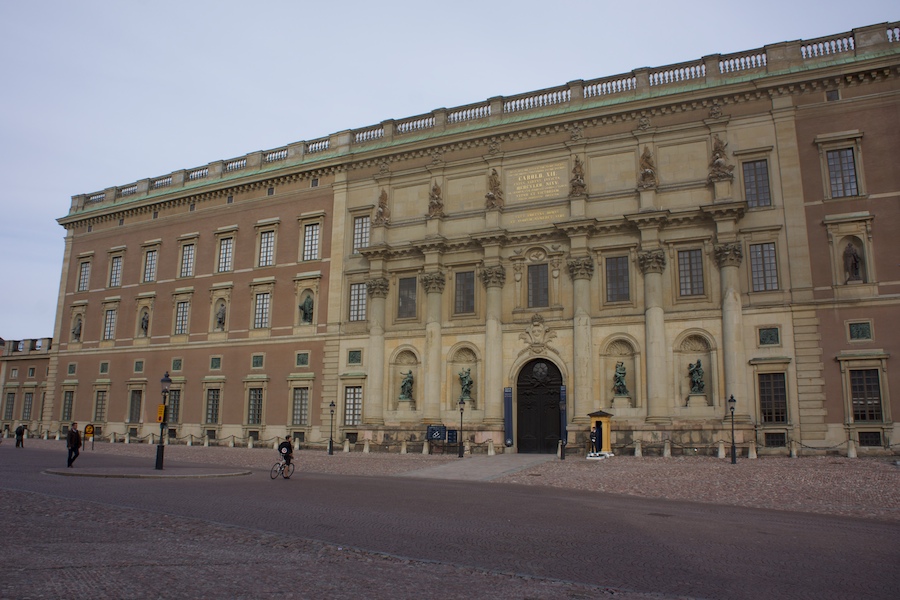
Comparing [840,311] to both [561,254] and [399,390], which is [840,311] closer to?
[561,254]

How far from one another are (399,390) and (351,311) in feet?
20.8

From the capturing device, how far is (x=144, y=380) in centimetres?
5134

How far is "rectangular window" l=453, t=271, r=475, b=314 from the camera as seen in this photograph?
40.6 metres

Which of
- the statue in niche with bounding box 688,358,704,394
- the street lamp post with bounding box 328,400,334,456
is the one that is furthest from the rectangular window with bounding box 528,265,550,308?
the street lamp post with bounding box 328,400,334,456

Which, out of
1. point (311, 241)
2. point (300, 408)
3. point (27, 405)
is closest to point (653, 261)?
point (311, 241)

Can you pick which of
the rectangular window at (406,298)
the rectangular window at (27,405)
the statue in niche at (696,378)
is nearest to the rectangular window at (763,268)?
the statue in niche at (696,378)

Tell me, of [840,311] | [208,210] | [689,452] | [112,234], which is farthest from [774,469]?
[112,234]

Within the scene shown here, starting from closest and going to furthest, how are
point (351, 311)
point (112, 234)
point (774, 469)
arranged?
point (774, 469) → point (351, 311) → point (112, 234)

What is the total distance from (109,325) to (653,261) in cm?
4247

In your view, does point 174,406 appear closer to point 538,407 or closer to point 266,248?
point 266,248

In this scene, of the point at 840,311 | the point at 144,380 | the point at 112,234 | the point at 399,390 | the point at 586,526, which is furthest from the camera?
the point at 112,234

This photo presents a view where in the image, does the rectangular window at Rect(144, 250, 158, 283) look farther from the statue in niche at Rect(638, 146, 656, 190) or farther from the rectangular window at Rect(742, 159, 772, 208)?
the rectangular window at Rect(742, 159, 772, 208)

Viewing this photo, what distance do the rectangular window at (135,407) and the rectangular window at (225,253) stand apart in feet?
38.0

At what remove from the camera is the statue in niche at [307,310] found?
149ft
